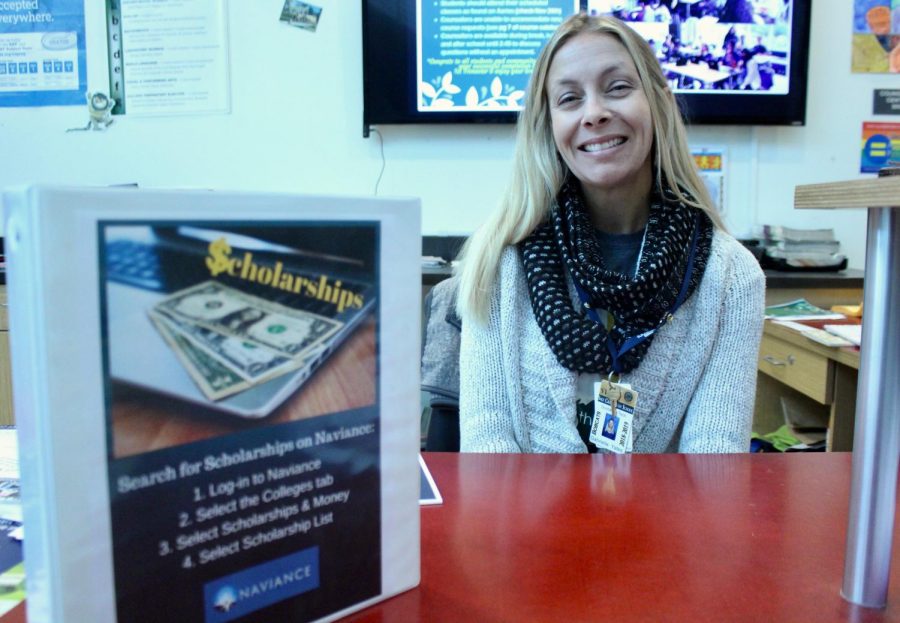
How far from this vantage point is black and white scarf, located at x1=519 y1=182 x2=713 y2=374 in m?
1.11

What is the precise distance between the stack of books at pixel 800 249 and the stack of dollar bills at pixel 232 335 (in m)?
2.52

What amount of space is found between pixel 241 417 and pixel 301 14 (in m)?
2.62

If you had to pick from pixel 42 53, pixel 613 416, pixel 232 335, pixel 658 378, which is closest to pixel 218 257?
pixel 232 335

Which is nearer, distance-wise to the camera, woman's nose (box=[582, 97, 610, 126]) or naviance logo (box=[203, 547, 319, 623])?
naviance logo (box=[203, 547, 319, 623])

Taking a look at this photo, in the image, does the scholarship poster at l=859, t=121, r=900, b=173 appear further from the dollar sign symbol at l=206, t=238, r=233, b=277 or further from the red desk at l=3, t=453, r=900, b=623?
the dollar sign symbol at l=206, t=238, r=233, b=277

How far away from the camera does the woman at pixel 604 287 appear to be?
1118mm

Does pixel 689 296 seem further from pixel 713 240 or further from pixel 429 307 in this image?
pixel 429 307

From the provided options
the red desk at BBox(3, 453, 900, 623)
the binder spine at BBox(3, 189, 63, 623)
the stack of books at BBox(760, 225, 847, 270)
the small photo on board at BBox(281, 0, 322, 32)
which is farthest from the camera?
the small photo on board at BBox(281, 0, 322, 32)

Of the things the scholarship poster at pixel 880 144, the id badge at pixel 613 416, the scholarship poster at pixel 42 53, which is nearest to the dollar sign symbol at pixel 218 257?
the id badge at pixel 613 416

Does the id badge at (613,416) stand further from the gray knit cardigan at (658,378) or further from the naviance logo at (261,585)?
the naviance logo at (261,585)

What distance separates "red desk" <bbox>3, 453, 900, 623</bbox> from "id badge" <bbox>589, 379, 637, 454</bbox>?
0.21 meters

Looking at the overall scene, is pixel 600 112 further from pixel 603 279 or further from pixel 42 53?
pixel 42 53

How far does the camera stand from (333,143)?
9.13 feet

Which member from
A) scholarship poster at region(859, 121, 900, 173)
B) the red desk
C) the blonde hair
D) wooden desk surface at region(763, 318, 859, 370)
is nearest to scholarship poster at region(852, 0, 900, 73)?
scholarship poster at region(859, 121, 900, 173)
